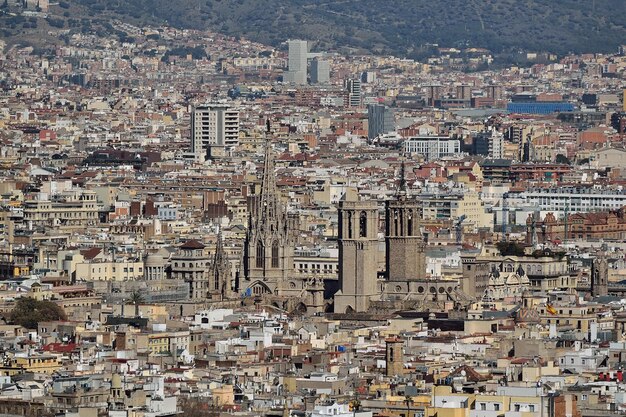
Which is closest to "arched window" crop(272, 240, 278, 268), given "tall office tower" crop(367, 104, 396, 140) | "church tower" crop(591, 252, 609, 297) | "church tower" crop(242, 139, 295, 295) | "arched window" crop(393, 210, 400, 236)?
"church tower" crop(242, 139, 295, 295)

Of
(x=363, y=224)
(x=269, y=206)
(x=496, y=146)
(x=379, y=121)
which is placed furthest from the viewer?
(x=379, y=121)

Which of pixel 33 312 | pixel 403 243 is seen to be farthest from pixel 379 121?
pixel 33 312

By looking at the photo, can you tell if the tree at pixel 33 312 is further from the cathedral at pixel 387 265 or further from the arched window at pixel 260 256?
the arched window at pixel 260 256

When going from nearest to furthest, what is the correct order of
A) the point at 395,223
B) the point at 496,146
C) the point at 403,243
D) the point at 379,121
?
the point at 403,243
the point at 395,223
the point at 496,146
the point at 379,121

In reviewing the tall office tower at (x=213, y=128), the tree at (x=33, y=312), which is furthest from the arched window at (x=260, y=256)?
the tall office tower at (x=213, y=128)

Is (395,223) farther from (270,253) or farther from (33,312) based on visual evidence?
(33,312)

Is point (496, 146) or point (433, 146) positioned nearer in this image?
point (433, 146)

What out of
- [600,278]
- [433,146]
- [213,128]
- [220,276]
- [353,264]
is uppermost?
[213,128]

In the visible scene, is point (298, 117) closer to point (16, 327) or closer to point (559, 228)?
point (559, 228)
